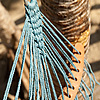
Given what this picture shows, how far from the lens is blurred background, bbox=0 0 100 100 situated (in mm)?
2612

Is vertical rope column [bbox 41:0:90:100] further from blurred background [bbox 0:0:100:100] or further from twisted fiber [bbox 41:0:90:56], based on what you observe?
blurred background [bbox 0:0:100:100]

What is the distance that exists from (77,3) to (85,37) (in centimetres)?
29

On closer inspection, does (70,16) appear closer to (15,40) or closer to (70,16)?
(70,16)

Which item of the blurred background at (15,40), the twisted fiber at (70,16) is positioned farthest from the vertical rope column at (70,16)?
the blurred background at (15,40)

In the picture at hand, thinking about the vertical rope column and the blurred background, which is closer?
the vertical rope column

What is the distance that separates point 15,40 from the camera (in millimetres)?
2705

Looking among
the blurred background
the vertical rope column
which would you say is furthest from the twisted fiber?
the blurred background

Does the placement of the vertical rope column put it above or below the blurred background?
above

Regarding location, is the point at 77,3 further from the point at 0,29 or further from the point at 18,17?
the point at 18,17

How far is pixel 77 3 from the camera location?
1361mm

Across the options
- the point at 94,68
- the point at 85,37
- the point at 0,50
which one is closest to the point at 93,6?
the point at 94,68

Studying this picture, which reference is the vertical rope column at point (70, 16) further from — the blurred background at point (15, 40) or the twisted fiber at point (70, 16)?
the blurred background at point (15, 40)

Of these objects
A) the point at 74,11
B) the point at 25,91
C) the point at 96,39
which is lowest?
the point at 25,91

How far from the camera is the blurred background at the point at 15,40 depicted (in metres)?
Answer: 2.61
